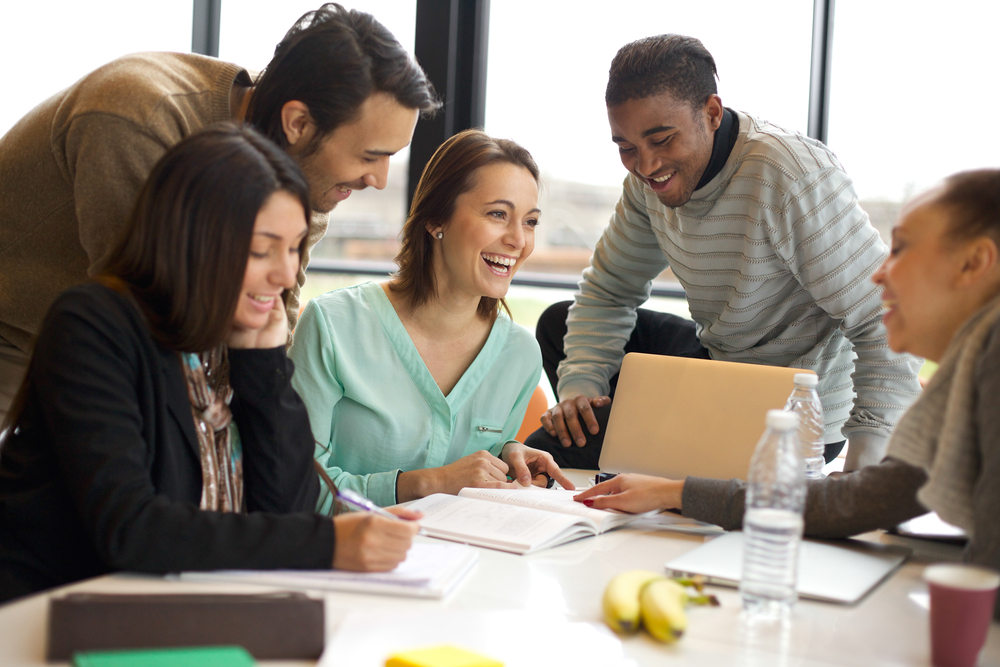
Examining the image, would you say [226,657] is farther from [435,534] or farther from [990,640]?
[990,640]

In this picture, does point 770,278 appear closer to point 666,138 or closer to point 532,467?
point 666,138

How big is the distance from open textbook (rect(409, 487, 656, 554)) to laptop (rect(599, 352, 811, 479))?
0.23 meters

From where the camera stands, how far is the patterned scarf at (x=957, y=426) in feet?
3.43

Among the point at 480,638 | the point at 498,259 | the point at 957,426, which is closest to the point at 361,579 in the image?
the point at 480,638

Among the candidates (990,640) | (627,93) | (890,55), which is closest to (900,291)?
(990,640)

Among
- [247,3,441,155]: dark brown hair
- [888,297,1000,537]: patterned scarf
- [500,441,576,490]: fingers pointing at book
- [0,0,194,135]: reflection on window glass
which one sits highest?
[0,0,194,135]: reflection on window glass

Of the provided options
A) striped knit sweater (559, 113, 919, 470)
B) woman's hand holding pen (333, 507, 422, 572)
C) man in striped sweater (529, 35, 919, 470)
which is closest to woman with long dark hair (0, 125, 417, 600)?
woman's hand holding pen (333, 507, 422, 572)

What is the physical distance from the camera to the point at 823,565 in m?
1.22

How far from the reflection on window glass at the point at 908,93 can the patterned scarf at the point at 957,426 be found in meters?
2.44

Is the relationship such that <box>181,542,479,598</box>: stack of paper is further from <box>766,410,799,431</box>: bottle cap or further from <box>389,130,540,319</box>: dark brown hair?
<box>389,130,540,319</box>: dark brown hair

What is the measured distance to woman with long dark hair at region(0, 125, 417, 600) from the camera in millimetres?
1065

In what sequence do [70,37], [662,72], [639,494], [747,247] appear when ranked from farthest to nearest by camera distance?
[70,37] → [747,247] → [662,72] → [639,494]

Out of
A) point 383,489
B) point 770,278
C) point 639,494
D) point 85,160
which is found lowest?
point 383,489

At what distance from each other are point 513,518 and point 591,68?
2.92 m
